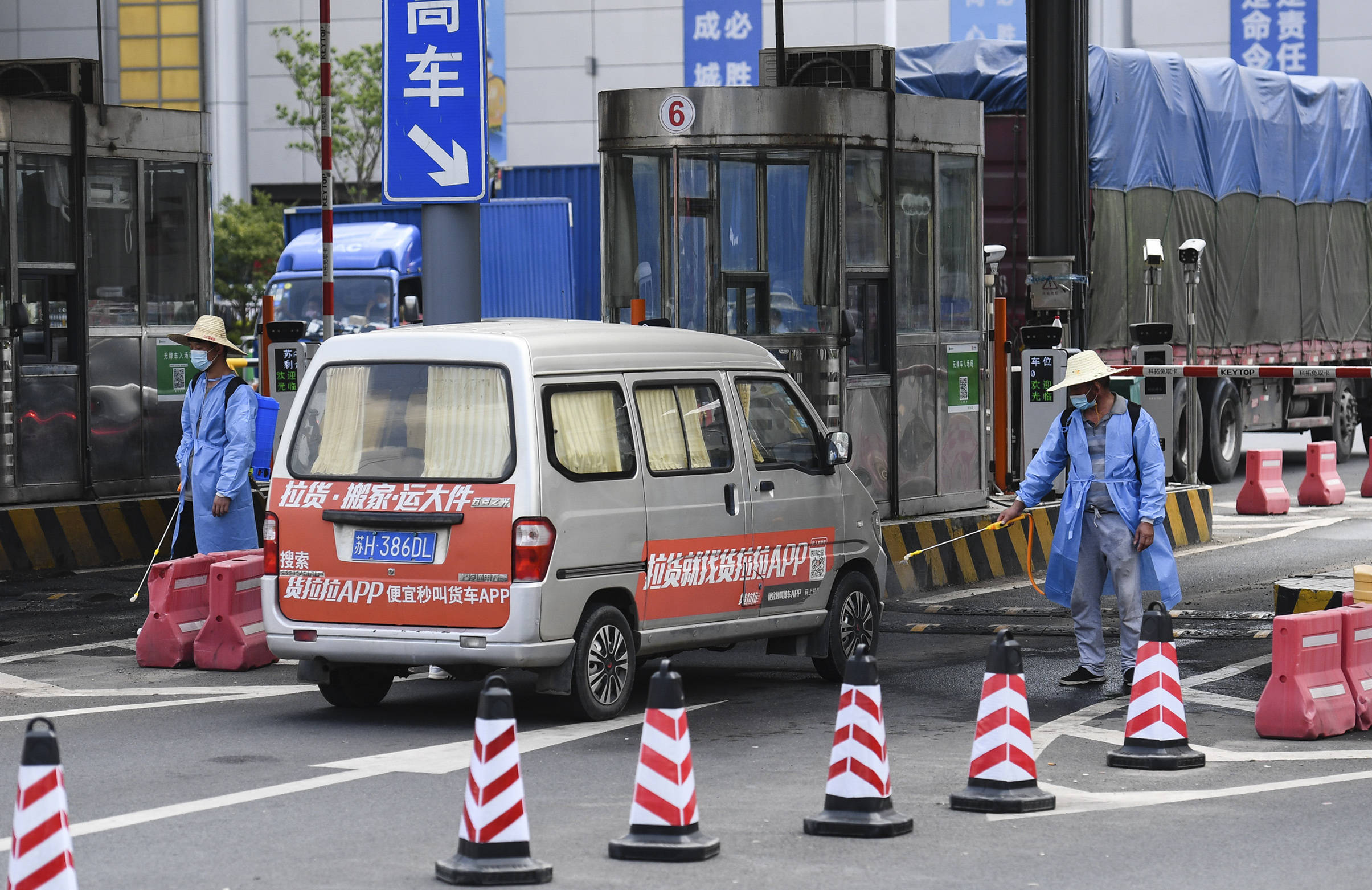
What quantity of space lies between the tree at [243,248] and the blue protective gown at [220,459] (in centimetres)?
3470

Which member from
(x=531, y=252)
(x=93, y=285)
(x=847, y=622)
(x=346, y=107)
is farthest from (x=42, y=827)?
(x=346, y=107)

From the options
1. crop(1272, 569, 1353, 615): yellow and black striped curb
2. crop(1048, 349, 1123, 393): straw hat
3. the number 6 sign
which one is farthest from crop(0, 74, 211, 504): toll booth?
crop(1272, 569, 1353, 615): yellow and black striped curb

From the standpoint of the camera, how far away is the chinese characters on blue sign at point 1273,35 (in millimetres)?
43406

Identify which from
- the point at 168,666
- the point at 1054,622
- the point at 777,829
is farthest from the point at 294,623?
the point at 1054,622

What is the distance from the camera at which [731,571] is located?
33.7 feet

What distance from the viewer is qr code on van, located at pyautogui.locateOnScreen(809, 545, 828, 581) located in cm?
1082

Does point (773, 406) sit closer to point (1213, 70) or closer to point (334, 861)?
point (334, 861)

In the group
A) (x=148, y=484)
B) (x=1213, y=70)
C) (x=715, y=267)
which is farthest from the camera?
(x=1213, y=70)

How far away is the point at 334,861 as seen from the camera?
668 cm

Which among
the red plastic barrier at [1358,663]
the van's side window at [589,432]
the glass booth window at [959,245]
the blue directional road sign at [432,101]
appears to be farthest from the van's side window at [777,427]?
the glass booth window at [959,245]

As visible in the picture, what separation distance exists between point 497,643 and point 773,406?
247cm

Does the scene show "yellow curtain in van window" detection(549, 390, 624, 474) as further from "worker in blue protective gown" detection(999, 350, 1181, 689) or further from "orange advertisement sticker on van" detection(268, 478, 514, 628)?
"worker in blue protective gown" detection(999, 350, 1181, 689)

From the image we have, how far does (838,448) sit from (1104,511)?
1416 millimetres

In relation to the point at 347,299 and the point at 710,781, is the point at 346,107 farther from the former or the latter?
the point at 710,781
